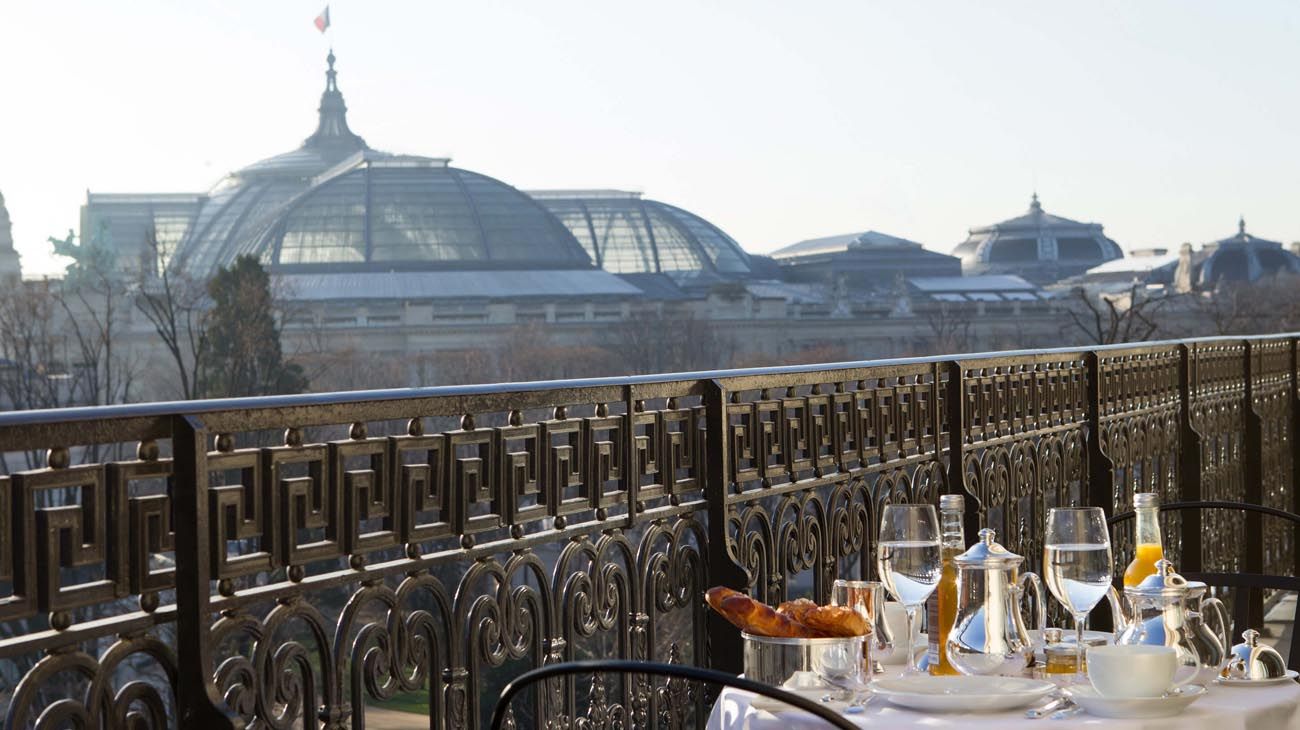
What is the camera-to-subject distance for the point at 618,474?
4570 millimetres

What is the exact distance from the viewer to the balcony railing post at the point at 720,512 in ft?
16.4

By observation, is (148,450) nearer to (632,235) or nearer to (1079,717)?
(1079,717)

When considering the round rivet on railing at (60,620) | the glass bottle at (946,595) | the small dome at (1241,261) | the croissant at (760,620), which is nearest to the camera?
the round rivet on railing at (60,620)

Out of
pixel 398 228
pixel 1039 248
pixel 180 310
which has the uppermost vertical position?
pixel 1039 248

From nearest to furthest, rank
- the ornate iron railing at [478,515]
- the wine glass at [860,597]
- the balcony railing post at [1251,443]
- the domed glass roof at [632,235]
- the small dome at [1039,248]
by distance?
1. the ornate iron railing at [478,515]
2. the wine glass at [860,597]
3. the balcony railing post at [1251,443]
4. the domed glass roof at [632,235]
5. the small dome at [1039,248]

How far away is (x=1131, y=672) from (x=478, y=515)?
2.14 meters

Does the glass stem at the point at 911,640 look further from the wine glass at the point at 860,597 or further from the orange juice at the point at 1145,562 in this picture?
the orange juice at the point at 1145,562

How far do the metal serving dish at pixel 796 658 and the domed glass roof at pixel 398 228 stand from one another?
88.8 m

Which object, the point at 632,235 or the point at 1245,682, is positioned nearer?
the point at 1245,682

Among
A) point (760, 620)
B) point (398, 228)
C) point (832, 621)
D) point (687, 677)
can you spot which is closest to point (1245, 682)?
point (832, 621)

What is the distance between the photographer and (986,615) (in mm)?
3375

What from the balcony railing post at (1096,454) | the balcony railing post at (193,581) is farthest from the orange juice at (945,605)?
the balcony railing post at (1096,454)

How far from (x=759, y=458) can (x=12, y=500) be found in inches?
111

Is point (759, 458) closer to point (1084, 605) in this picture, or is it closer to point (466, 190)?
point (1084, 605)
